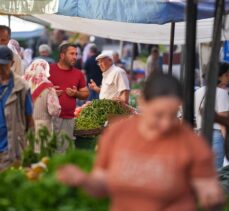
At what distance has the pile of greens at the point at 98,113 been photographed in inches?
478

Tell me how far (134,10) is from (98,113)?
80.4 inches

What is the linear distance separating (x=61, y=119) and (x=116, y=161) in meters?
6.78

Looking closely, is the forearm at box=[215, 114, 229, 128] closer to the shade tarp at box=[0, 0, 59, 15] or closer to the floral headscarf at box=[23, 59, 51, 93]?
the shade tarp at box=[0, 0, 59, 15]

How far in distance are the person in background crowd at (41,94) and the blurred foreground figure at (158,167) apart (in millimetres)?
6008

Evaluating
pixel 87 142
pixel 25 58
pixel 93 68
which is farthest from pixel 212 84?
pixel 93 68

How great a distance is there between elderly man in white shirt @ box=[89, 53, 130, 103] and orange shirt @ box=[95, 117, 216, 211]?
337 inches

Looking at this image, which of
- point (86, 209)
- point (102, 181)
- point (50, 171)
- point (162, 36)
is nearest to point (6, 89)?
point (50, 171)

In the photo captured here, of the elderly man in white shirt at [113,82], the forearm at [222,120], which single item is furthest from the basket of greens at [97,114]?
the forearm at [222,120]

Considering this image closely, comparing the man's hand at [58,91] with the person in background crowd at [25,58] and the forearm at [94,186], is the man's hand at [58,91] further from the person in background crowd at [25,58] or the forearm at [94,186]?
the forearm at [94,186]

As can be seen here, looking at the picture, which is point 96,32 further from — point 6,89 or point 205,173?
point 205,173

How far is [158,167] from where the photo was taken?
4.56 meters

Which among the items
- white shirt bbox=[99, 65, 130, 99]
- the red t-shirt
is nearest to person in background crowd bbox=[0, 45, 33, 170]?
the red t-shirt

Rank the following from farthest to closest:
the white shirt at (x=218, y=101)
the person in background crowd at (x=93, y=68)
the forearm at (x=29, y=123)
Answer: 1. the person in background crowd at (x=93, y=68)
2. the white shirt at (x=218, y=101)
3. the forearm at (x=29, y=123)

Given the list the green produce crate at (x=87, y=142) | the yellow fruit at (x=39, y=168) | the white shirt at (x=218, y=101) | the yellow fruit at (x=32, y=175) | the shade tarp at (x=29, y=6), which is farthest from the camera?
the green produce crate at (x=87, y=142)
